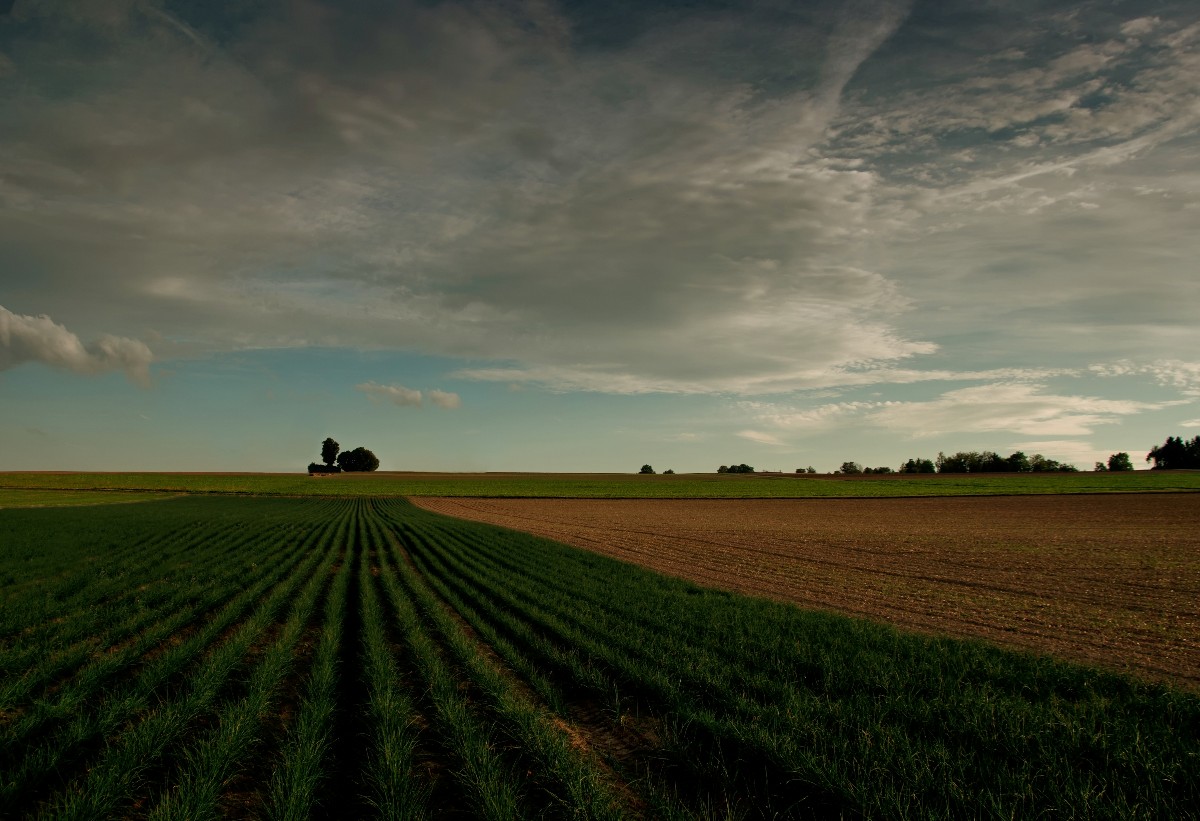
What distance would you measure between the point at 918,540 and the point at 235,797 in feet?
102

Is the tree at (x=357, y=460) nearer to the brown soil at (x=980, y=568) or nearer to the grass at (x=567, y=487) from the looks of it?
the grass at (x=567, y=487)

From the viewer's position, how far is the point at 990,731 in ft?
21.0

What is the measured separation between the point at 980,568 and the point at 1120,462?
173 meters

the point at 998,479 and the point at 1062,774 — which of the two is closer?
the point at 1062,774

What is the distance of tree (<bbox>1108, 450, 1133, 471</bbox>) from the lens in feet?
481

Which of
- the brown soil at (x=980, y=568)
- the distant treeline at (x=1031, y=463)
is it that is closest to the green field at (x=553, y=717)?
the brown soil at (x=980, y=568)

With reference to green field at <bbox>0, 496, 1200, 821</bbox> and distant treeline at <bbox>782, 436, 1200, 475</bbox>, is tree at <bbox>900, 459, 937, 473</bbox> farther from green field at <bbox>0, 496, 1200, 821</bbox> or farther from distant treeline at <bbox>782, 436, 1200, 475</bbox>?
green field at <bbox>0, 496, 1200, 821</bbox>

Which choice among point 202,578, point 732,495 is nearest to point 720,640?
point 202,578

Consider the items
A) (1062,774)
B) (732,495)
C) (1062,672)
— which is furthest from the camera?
(732,495)

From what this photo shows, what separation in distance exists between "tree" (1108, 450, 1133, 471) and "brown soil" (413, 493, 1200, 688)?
130380mm

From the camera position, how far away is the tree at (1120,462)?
14657cm

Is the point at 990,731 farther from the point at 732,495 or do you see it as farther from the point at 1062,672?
the point at 732,495

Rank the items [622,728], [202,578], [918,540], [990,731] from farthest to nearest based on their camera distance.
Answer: [918,540], [202,578], [622,728], [990,731]

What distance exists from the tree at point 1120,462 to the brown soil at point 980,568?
13038 centimetres
